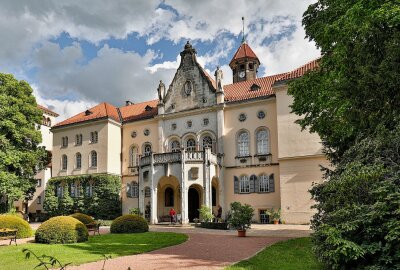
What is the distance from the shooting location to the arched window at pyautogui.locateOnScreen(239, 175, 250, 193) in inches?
1261

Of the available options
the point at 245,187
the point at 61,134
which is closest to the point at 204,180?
the point at 245,187

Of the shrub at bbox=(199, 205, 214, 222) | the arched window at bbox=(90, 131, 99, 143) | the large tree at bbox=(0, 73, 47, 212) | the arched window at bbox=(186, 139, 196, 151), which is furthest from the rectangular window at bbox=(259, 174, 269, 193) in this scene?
the large tree at bbox=(0, 73, 47, 212)

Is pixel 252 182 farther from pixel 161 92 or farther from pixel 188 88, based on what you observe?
pixel 161 92

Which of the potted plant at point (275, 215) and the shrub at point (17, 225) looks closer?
the shrub at point (17, 225)

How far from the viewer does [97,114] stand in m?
40.4

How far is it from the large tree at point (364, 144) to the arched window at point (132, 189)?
1045 inches

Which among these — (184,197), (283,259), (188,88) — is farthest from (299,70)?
(283,259)

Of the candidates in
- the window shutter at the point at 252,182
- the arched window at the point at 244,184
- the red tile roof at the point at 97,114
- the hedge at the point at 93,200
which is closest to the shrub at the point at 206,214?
the arched window at the point at 244,184

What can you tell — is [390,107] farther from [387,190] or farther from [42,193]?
[42,193]

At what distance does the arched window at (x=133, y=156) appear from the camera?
3894 centimetres

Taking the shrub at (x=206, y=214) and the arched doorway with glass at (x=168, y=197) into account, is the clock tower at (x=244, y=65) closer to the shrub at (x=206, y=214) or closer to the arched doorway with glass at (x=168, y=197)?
the arched doorway with glass at (x=168, y=197)

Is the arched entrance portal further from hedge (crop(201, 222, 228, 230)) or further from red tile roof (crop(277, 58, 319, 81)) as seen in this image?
red tile roof (crop(277, 58, 319, 81))

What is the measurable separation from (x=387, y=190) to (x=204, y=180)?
22.8m

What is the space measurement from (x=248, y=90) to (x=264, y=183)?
9.30 metres
